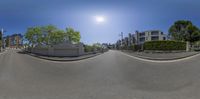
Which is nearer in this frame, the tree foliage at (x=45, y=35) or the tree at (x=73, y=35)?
the tree foliage at (x=45, y=35)

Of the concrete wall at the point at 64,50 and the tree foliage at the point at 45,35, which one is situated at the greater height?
the tree foliage at the point at 45,35

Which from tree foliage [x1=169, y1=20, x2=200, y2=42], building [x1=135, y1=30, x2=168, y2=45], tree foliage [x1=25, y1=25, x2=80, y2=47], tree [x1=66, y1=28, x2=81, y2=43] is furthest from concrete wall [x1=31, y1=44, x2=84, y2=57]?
building [x1=135, y1=30, x2=168, y2=45]

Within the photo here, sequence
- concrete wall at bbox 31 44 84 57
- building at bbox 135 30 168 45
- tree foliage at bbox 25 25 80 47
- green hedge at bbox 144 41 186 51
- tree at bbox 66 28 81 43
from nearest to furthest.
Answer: green hedge at bbox 144 41 186 51
concrete wall at bbox 31 44 84 57
tree foliage at bbox 25 25 80 47
tree at bbox 66 28 81 43
building at bbox 135 30 168 45

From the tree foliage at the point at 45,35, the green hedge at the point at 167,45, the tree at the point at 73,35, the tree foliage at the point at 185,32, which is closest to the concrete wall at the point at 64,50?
the tree foliage at the point at 45,35

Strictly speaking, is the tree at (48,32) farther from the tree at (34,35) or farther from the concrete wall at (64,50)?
the concrete wall at (64,50)

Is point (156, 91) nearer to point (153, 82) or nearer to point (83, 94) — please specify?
point (153, 82)

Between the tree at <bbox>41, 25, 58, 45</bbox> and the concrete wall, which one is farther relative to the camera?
the tree at <bbox>41, 25, 58, 45</bbox>

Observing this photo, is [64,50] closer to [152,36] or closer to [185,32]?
[185,32]

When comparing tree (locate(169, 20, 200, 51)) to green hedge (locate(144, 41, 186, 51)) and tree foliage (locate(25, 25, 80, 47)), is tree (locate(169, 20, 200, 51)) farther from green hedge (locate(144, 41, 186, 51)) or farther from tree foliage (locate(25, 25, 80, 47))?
tree foliage (locate(25, 25, 80, 47))

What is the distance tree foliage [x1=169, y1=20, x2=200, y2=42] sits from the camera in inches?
2131

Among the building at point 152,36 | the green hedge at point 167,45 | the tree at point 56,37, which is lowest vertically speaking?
the green hedge at point 167,45

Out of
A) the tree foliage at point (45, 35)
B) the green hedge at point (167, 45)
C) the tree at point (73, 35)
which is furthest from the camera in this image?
the tree at point (73, 35)

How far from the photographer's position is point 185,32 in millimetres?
55375

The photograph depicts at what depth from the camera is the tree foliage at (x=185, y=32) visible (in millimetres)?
54125
